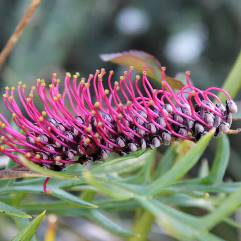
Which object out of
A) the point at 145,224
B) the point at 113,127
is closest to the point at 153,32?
the point at 145,224

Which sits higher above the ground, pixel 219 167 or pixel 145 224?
pixel 219 167

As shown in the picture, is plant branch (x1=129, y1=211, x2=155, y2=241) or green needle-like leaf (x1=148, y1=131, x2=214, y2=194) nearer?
green needle-like leaf (x1=148, y1=131, x2=214, y2=194)

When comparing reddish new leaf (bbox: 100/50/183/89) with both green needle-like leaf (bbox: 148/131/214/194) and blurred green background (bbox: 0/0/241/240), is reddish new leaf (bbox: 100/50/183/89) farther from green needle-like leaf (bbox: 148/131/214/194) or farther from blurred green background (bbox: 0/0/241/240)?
blurred green background (bbox: 0/0/241/240)

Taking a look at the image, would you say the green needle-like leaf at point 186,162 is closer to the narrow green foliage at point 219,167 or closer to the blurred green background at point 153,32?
the narrow green foliage at point 219,167

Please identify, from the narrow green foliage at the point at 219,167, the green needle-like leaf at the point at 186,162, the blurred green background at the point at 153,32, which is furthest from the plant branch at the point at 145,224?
the blurred green background at the point at 153,32

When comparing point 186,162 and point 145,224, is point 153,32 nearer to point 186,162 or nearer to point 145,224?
point 145,224

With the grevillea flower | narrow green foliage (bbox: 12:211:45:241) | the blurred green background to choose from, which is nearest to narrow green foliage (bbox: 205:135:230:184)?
the grevillea flower

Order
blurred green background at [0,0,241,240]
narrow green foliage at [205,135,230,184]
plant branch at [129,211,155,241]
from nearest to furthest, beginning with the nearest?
narrow green foliage at [205,135,230,184] → plant branch at [129,211,155,241] → blurred green background at [0,0,241,240]

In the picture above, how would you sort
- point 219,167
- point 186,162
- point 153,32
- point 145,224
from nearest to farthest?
point 186,162 < point 219,167 < point 145,224 < point 153,32

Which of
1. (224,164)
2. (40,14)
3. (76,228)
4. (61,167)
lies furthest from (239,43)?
(61,167)
